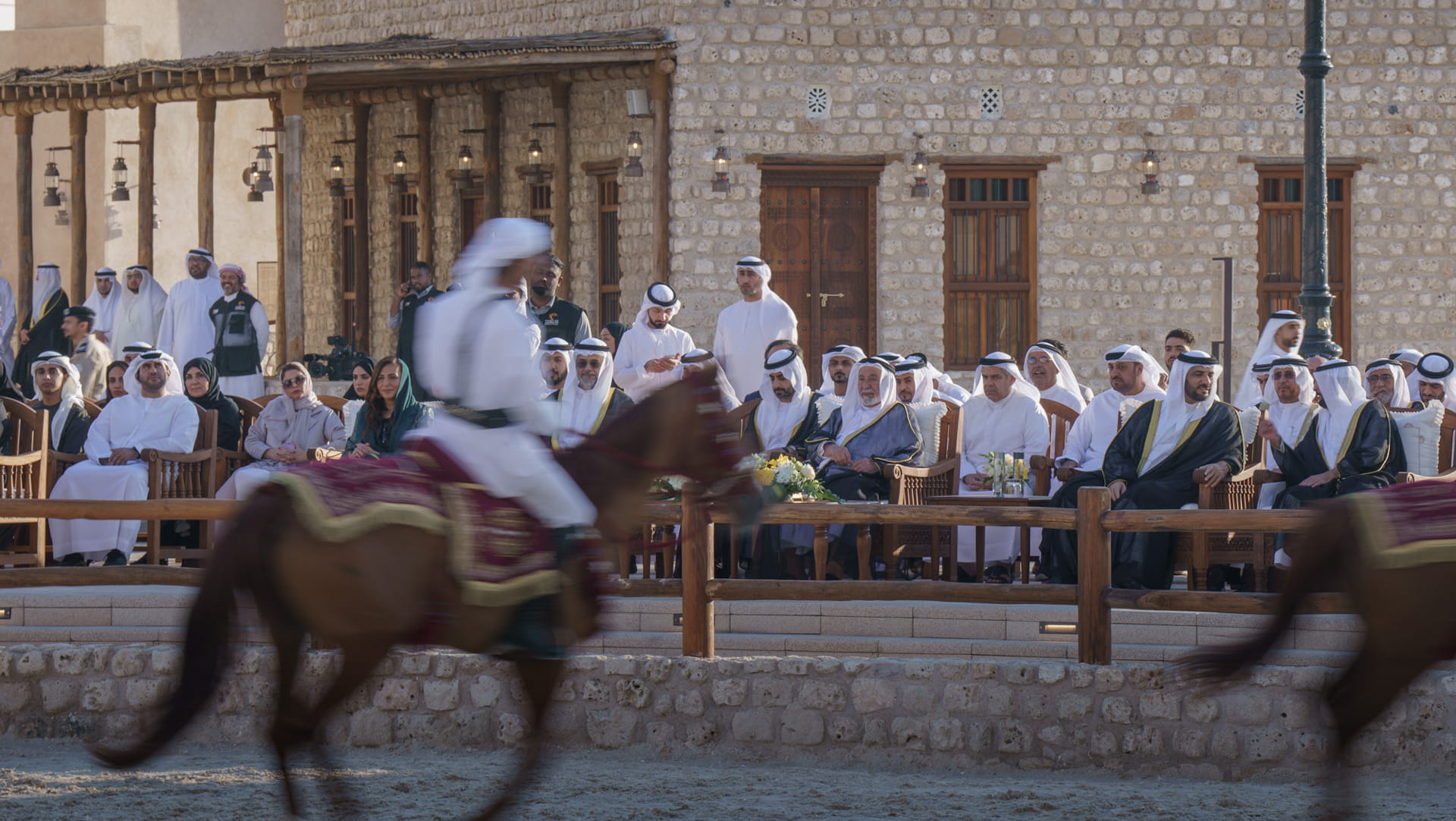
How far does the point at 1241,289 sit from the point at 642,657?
10.6 m

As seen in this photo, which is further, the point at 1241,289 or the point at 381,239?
the point at 381,239

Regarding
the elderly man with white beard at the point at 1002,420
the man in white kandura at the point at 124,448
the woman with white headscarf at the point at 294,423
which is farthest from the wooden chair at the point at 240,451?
the elderly man with white beard at the point at 1002,420

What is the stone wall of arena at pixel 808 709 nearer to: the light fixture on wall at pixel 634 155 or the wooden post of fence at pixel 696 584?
the wooden post of fence at pixel 696 584

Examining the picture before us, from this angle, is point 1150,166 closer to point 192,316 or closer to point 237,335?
point 237,335

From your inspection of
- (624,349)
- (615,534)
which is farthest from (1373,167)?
(615,534)

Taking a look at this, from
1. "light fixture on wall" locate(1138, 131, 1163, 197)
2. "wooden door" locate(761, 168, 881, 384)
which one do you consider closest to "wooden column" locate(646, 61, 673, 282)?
"wooden door" locate(761, 168, 881, 384)

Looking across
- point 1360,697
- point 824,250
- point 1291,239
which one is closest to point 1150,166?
point 1291,239

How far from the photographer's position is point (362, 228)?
20641mm

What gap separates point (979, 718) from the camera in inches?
311

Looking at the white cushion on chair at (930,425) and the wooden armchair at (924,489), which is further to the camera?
the white cushion on chair at (930,425)

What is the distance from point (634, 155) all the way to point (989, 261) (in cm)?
331

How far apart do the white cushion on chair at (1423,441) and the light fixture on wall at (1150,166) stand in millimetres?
7045

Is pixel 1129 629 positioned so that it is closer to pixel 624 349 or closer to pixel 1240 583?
pixel 1240 583

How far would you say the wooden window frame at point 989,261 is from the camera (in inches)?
664
